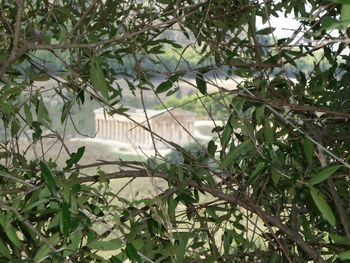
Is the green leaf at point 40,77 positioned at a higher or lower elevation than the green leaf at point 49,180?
higher

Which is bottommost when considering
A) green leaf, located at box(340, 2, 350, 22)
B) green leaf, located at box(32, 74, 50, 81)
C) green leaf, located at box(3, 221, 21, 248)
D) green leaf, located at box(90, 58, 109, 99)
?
green leaf, located at box(3, 221, 21, 248)

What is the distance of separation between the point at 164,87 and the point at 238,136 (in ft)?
0.95

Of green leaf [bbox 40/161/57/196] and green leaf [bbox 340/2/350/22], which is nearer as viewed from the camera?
green leaf [bbox 340/2/350/22]

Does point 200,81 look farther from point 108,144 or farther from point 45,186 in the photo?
point 108,144

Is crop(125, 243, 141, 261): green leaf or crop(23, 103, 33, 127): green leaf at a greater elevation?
crop(23, 103, 33, 127): green leaf

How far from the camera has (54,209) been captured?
0.80 metres

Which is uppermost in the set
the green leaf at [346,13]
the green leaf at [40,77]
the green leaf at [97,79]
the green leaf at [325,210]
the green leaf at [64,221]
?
the green leaf at [346,13]

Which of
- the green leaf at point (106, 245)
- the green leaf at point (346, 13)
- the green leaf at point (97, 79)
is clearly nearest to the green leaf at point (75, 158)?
the green leaf at point (97, 79)

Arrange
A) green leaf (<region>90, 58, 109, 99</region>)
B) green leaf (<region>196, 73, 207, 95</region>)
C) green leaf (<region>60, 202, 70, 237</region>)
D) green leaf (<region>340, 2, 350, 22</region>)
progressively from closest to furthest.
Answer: green leaf (<region>340, 2, 350, 22</region>) < green leaf (<region>60, 202, 70, 237</region>) < green leaf (<region>90, 58, 109, 99</region>) < green leaf (<region>196, 73, 207, 95</region>)

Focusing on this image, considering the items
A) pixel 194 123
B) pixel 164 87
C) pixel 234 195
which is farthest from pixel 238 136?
pixel 194 123

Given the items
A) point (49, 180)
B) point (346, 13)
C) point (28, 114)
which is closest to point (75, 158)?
point (28, 114)

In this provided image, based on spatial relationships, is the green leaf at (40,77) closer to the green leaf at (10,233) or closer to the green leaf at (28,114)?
the green leaf at (28,114)

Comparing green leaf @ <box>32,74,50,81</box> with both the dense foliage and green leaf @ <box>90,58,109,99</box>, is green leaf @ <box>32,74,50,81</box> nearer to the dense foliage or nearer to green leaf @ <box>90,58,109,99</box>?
the dense foliage

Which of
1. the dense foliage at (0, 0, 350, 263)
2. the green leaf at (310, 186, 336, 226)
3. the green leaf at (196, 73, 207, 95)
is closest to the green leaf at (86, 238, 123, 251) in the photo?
the dense foliage at (0, 0, 350, 263)
